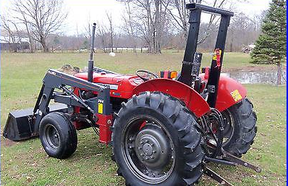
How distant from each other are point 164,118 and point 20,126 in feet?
10.3

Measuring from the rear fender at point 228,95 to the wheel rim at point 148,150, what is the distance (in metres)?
1.08

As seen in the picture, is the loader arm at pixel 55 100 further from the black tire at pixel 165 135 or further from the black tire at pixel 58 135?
the black tire at pixel 165 135

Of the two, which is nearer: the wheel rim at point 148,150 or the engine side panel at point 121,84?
the wheel rim at point 148,150

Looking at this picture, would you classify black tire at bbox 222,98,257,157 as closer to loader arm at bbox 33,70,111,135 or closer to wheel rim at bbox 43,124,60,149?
loader arm at bbox 33,70,111,135

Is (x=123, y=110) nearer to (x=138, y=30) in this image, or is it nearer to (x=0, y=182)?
(x=0, y=182)

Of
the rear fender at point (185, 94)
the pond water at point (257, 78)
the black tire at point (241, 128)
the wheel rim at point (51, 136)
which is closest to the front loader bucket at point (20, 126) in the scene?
the wheel rim at point (51, 136)

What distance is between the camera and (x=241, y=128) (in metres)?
3.94

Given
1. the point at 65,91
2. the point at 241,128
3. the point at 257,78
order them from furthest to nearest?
the point at 257,78
the point at 65,91
the point at 241,128

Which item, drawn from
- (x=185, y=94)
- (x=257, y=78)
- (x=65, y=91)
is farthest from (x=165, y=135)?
(x=257, y=78)

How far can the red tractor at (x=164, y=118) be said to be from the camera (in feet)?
9.55

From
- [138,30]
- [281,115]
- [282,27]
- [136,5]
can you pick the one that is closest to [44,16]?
[138,30]

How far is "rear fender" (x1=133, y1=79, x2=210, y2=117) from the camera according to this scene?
3090mm

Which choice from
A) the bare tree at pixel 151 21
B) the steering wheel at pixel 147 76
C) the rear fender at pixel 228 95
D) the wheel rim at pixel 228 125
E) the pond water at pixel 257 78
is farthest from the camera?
the bare tree at pixel 151 21

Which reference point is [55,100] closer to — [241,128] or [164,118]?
[164,118]
